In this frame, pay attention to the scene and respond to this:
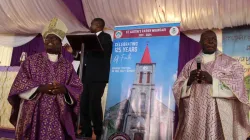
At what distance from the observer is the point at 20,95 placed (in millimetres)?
2643

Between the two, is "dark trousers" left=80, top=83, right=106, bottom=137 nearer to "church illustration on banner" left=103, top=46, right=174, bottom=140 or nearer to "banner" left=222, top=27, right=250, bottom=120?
"church illustration on banner" left=103, top=46, right=174, bottom=140

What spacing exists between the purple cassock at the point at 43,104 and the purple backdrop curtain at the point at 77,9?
9.34 ft

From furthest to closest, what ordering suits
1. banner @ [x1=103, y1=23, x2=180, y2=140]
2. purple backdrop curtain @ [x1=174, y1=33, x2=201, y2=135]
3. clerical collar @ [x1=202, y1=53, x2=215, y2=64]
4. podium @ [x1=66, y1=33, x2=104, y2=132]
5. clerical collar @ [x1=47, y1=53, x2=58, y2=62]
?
1. purple backdrop curtain @ [x1=174, y1=33, x2=201, y2=135]
2. banner @ [x1=103, y1=23, x2=180, y2=140]
3. podium @ [x1=66, y1=33, x2=104, y2=132]
4. clerical collar @ [x1=202, y1=53, x2=215, y2=64]
5. clerical collar @ [x1=47, y1=53, x2=58, y2=62]

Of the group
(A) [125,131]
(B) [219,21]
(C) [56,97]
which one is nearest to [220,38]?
(B) [219,21]

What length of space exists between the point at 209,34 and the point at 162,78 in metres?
1.01

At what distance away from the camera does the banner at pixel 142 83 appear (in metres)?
3.67

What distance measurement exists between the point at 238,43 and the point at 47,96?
12.6 feet

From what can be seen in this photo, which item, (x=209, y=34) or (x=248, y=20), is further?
(x=248, y=20)

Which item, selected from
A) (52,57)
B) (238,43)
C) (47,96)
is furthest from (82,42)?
(238,43)

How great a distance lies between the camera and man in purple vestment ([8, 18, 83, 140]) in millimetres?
2600

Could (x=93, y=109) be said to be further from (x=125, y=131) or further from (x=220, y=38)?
(x=220, y=38)

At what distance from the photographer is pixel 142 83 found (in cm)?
390

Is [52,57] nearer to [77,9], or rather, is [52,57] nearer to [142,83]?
[142,83]

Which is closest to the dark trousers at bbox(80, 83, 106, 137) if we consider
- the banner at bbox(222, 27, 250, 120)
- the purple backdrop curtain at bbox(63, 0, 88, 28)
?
the purple backdrop curtain at bbox(63, 0, 88, 28)
